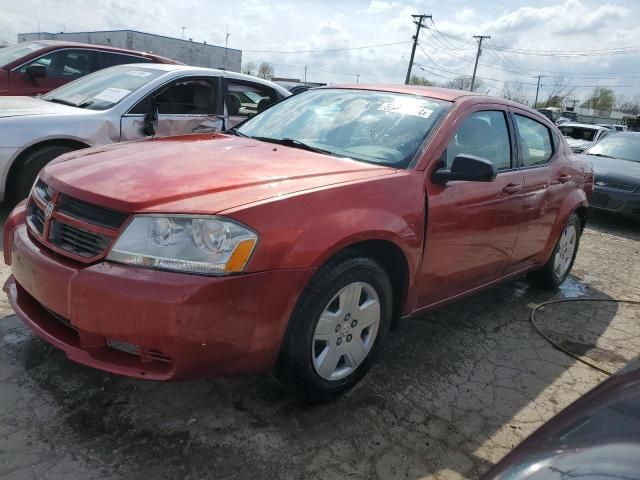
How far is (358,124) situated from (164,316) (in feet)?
6.09

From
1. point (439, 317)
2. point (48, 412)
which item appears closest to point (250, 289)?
point (48, 412)

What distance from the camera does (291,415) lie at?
103 inches

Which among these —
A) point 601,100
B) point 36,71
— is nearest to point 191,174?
point 36,71

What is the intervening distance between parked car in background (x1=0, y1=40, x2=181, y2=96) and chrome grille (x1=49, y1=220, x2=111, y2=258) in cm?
526

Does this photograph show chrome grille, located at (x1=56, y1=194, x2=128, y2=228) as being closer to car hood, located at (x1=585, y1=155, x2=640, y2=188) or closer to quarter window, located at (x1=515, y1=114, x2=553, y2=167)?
quarter window, located at (x1=515, y1=114, x2=553, y2=167)

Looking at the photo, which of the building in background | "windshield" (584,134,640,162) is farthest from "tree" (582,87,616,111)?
"windshield" (584,134,640,162)

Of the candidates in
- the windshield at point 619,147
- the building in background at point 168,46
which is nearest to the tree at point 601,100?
the building in background at point 168,46

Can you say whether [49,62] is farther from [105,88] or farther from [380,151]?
[380,151]

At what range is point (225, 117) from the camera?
5977 millimetres

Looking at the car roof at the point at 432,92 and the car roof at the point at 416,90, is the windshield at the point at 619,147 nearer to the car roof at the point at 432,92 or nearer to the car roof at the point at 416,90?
the car roof at the point at 432,92

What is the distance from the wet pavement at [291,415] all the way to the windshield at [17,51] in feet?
16.1

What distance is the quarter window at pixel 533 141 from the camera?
13.1 ft

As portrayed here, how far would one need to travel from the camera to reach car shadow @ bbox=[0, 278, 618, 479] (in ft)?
7.47

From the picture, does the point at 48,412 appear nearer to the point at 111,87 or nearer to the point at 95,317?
the point at 95,317
